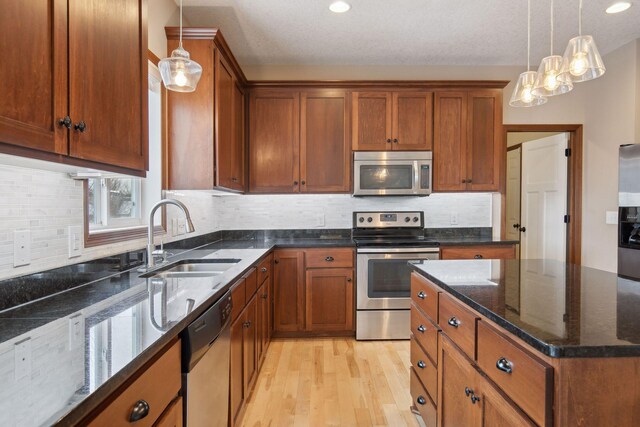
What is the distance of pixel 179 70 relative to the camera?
5.57 feet

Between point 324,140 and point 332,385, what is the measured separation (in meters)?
2.13

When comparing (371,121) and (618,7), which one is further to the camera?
(371,121)

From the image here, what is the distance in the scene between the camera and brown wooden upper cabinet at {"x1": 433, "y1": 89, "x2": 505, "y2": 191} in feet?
11.3

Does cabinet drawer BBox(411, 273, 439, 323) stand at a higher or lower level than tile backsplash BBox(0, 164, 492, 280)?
lower

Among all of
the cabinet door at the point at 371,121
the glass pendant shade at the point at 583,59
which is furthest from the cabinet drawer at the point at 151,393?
the cabinet door at the point at 371,121

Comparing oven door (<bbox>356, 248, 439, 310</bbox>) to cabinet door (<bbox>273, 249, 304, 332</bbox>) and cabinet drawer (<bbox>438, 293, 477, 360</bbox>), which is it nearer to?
cabinet door (<bbox>273, 249, 304, 332</bbox>)

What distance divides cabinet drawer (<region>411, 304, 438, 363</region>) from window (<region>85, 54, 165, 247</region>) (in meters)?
1.62

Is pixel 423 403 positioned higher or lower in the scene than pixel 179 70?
lower

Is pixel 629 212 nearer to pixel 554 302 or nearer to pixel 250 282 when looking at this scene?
pixel 554 302

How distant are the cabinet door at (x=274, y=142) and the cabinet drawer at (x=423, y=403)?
201 cm

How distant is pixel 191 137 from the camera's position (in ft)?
8.04

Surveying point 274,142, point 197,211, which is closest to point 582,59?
point 274,142

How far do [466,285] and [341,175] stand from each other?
7.04 feet

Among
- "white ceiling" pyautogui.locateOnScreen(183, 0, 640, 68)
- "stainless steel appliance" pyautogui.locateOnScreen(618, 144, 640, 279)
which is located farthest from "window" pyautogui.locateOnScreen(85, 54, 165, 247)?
"stainless steel appliance" pyautogui.locateOnScreen(618, 144, 640, 279)
